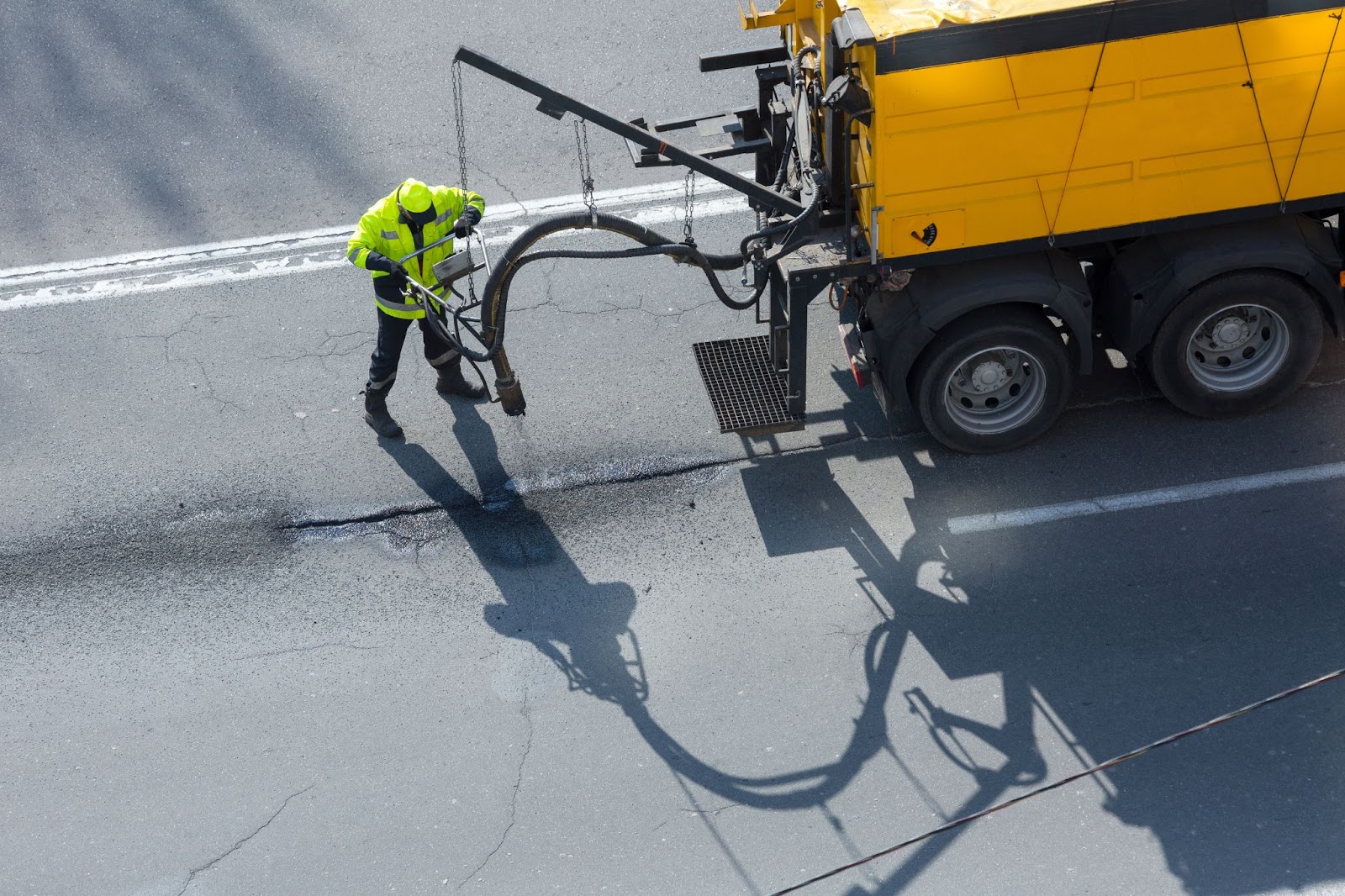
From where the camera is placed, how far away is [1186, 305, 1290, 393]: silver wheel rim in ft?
23.4

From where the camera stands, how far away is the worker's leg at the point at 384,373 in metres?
7.60

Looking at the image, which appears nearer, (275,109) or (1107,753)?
(1107,753)

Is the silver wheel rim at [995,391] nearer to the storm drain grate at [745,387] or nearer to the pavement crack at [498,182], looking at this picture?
the storm drain grate at [745,387]

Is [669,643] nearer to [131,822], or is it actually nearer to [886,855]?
[886,855]

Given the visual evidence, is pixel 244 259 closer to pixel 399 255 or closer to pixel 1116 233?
pixel 399 255

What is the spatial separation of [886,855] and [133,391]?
5.63 metres

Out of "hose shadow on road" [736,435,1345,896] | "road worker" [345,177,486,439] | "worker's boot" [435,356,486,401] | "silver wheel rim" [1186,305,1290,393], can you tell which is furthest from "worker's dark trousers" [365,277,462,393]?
"silver wheel rim" [1186,305,1290,393]

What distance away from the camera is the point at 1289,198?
661 centimetres

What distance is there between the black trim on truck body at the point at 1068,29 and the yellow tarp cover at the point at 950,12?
26mm

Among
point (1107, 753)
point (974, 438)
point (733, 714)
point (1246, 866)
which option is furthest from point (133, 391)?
point (1246, 866)

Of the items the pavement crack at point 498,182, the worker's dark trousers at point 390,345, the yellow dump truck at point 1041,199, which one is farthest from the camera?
the pavement crack at point 498,182

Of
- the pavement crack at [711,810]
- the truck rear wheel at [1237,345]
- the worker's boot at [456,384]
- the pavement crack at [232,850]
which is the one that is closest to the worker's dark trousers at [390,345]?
the worker's boot at [456,384]

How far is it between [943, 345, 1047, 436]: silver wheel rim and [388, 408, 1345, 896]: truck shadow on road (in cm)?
24

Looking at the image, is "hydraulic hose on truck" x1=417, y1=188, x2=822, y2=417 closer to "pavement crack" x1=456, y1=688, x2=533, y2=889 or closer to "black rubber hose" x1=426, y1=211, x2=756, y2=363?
"black rubber hose" x1=426, y1=211, x2=756, y2=363
